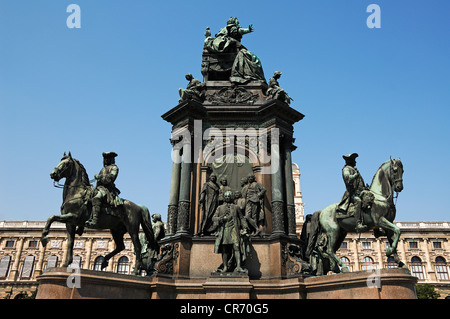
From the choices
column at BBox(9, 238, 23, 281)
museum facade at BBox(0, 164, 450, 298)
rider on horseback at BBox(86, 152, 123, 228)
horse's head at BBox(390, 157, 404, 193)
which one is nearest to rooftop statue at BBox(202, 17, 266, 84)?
rider on horseback at BBox(86, 152, 123, 228)

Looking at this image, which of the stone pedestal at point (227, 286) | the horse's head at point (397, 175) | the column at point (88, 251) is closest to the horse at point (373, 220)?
the horse's head at point (397, 175)

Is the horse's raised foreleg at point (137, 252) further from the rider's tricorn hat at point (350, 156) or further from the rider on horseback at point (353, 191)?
the rider's tricorn hat at point (350, 156)

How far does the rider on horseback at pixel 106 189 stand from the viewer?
33.3 feet

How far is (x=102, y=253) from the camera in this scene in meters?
62.5

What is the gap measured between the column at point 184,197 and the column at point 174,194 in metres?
0.25

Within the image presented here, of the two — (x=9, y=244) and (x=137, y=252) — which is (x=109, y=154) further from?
(x=9, y=244)

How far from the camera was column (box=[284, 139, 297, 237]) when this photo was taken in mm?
10859

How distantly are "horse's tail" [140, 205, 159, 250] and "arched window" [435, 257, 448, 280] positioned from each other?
63.9 meters

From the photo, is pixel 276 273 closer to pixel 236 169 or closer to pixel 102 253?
pixel 236 169

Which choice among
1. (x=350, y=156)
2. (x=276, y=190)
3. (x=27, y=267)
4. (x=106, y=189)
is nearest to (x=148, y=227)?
(x=106, y=189)

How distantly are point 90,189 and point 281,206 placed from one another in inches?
216

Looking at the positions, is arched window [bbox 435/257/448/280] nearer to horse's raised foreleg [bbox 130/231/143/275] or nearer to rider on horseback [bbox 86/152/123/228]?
horse's raised foreleg [bbox 130/231/143/275]

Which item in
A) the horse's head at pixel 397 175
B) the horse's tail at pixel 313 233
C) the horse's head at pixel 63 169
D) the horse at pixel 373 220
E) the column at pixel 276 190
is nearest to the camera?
the horse at pixel 373 220

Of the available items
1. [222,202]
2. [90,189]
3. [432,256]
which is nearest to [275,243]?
[222,202]
